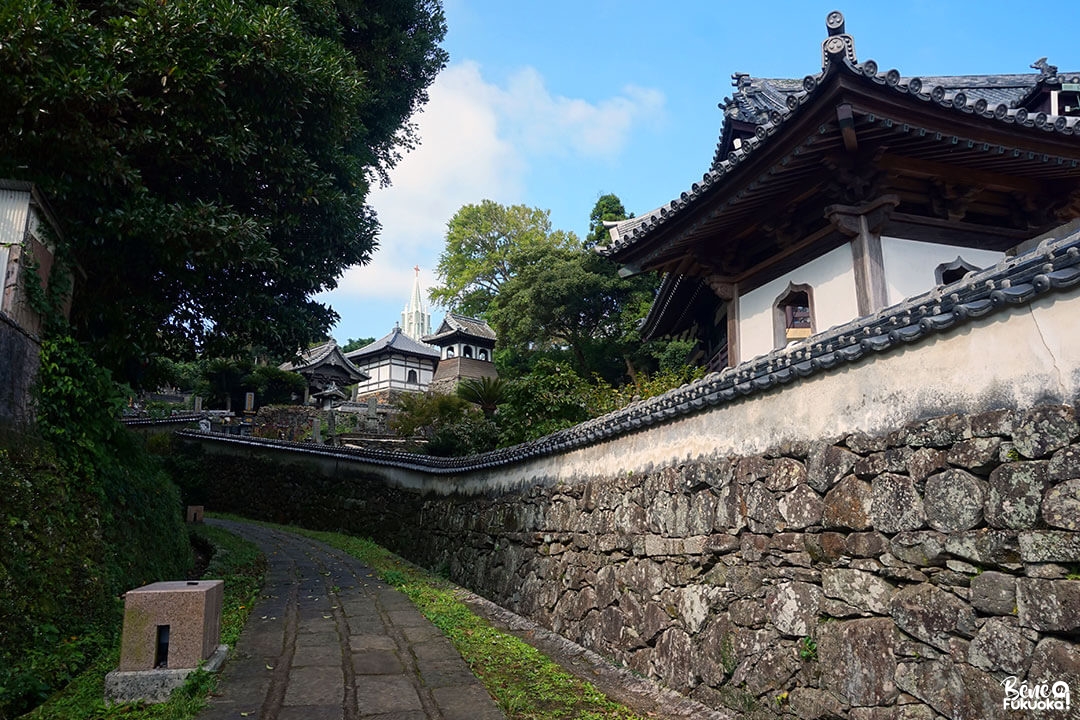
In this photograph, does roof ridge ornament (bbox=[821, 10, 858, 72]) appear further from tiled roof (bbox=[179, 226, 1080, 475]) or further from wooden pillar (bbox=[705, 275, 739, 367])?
wooden pillar (bbox=[705, 275, 739, 367])

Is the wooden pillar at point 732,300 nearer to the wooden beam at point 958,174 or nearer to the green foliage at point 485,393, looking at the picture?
the wooden beam at point 958,174

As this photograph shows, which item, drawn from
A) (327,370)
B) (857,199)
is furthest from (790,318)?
(327,370)

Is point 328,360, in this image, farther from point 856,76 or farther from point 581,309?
point 856,76

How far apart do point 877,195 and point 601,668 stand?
5.94 meters

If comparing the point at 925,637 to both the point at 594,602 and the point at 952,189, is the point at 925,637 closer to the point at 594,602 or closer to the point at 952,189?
the point at 594,602

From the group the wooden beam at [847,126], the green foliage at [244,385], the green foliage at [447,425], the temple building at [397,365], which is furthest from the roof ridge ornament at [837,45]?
the temple building at [397,365]

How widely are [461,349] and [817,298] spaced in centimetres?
3703

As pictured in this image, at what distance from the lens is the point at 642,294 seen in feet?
98.6

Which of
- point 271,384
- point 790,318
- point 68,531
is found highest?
point 271,384

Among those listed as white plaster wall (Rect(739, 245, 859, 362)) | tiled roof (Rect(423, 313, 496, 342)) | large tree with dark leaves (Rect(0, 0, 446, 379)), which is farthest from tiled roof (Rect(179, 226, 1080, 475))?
tiled roof (Rect(423, 313, 496, 342))

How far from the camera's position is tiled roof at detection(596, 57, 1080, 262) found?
6160 mm

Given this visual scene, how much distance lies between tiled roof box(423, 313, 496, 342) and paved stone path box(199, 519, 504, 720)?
35240 millimetres

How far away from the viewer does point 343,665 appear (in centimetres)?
543

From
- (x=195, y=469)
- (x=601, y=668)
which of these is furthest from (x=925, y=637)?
(x=195, y=469)
